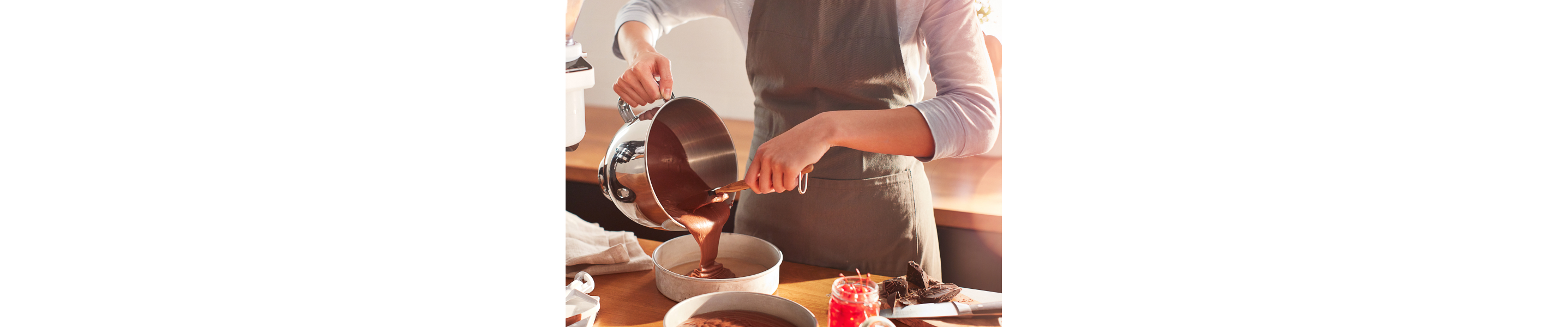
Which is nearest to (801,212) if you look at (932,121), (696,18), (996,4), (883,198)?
(883,198)

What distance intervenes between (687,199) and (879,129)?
15.8 inches

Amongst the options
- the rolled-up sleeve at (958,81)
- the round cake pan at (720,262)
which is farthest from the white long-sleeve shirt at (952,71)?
the round cake pan at (720,262)

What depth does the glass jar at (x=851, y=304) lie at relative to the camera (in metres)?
1.33

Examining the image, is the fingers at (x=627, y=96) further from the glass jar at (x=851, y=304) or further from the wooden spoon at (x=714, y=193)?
the glass jar at (x=851, y=304)

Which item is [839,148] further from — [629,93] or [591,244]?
[591,244]

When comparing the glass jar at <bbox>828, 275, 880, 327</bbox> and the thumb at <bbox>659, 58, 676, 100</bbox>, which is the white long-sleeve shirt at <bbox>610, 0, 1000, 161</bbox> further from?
the thumb at <bbox>659, 58, 676, 100</bbox>

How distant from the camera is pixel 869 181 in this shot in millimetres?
1571

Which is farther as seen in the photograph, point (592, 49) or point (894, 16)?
point (592, 49)

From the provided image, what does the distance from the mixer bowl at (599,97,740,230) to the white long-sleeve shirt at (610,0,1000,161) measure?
41cm

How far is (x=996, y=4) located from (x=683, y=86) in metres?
0.62

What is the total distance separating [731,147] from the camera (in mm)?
1659

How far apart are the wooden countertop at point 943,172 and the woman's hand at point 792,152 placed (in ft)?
0.50

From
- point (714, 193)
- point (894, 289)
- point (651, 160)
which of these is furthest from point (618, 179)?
point (894, 289)
